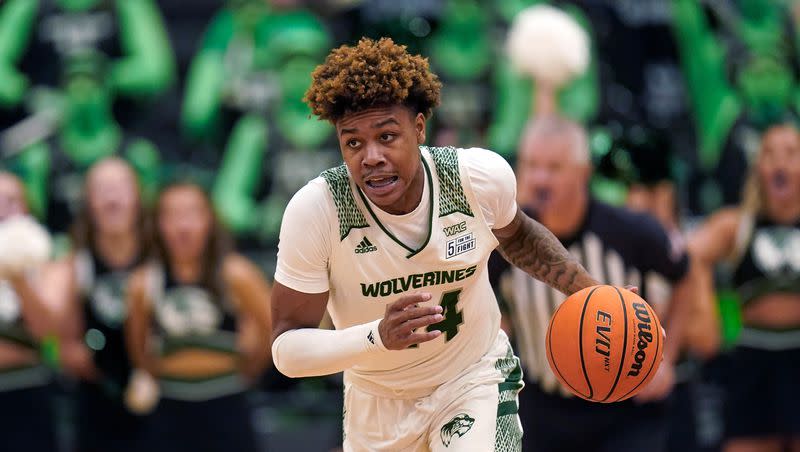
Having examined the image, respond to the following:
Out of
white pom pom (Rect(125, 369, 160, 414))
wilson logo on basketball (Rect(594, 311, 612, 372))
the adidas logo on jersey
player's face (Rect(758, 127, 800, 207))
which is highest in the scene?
the adidas logo on jersey

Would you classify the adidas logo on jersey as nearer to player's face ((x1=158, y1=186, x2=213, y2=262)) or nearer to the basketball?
the basketball

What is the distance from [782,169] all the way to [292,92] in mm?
3296

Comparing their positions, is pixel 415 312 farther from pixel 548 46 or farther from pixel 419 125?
pixel 548 46

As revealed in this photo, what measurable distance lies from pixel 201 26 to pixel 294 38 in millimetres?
804

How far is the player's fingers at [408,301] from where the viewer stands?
4453mm

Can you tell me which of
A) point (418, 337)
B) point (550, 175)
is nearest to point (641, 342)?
point (418, 337)

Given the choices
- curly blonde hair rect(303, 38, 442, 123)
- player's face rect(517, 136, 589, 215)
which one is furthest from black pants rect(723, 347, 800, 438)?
curly blonde hair rect(303, 38, 442, 123)

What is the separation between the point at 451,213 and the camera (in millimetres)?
5016

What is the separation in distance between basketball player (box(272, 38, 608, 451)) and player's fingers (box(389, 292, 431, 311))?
5cm

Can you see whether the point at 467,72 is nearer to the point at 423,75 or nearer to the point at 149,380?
the point at 149,380

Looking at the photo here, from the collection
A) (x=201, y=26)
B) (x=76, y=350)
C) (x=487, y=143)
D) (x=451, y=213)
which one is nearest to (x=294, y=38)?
(x=201, y=26)

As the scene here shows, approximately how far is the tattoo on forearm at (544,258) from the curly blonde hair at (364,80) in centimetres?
73

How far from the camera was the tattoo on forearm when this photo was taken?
5285 millimetres

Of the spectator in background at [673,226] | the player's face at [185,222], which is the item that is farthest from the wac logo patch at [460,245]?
the player's face at [185,222]
